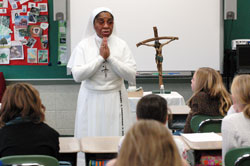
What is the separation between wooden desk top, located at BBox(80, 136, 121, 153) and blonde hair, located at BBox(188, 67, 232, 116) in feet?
3.35

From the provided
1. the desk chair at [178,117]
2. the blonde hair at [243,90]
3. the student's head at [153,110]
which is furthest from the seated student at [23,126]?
the desk chair at [178,117]

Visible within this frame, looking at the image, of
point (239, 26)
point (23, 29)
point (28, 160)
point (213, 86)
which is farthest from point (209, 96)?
point (23, 29)

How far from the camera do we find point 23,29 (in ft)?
21.1

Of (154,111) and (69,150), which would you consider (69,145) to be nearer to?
(69,150)

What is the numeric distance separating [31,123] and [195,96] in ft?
5.66

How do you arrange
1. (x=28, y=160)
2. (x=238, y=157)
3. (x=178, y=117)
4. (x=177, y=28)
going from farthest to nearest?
(x=177, y=28) < (x=178, y=117) < (x=238, y=157) < (x=28, y=160)

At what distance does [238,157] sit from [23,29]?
4792mm

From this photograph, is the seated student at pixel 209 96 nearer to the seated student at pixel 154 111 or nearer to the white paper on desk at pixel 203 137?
the white paper on desk at pixel 203 137

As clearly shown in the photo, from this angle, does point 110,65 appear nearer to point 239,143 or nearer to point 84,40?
point 84,40

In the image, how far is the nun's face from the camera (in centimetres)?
390

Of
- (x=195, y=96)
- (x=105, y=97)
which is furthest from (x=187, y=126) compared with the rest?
(x=105, y=97)

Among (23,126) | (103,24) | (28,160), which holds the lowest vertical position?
(28,160)

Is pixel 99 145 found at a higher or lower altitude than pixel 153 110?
lower

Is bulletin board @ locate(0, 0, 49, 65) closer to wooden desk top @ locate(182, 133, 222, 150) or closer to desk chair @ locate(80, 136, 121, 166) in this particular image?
desk chair @ locate(80, 136, 121, 166)
